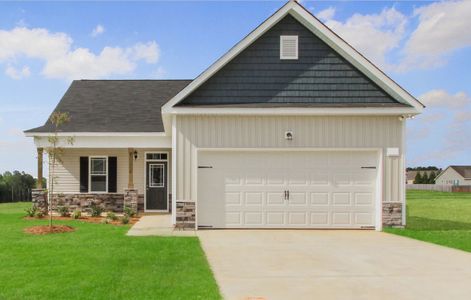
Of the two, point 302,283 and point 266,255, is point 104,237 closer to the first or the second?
point 266,255

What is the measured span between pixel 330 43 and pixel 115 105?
437 inches

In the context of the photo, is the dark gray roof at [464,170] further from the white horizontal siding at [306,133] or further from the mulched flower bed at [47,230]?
the mulched flower bed at [47,230]

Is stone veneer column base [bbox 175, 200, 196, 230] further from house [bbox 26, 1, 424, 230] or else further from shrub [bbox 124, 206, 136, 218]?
shrub [bbox 124, 206, 136, 218]

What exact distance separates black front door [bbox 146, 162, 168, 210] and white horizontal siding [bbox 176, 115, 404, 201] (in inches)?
257

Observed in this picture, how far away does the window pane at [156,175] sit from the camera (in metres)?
21.3

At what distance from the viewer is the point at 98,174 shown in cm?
2152

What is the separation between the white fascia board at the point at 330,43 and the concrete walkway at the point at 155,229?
3979 millimetres

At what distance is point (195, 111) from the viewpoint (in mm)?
14961

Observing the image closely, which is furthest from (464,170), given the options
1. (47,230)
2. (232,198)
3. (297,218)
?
(47,230)

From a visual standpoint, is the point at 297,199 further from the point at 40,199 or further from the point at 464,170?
the point at 464,170

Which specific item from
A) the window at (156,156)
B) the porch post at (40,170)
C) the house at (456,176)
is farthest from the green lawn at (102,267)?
the house at (456,176)

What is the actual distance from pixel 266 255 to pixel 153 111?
13.2 m

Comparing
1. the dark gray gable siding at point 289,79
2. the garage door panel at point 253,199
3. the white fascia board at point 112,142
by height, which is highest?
the dark gray gable siding at point 289,79

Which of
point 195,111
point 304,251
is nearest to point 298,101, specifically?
point 195,111
